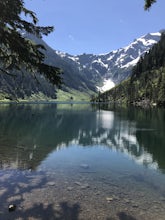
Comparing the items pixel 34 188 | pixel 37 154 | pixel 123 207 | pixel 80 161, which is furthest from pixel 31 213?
pixel 37 154

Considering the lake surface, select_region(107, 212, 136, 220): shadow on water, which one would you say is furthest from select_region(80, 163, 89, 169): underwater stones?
select_region(107, 212, 136, 220): shadow on water

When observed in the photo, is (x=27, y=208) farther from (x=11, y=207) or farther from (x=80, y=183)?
(x=80, y=183)

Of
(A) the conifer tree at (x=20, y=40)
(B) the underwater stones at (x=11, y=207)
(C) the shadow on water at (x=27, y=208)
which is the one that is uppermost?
(A) the conifer tree at (x=20, y=40)

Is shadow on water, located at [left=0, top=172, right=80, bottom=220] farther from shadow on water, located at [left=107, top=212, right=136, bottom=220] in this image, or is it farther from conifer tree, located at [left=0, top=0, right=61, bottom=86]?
conifer tree, located at [left=0, top=0, right=61, bottom=86]

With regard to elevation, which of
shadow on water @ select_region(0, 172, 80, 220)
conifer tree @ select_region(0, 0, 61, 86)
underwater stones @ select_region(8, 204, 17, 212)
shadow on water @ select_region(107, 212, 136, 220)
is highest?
conifer tree @ select_region(0, 0, 61, 86)

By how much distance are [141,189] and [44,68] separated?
14933 millimetres

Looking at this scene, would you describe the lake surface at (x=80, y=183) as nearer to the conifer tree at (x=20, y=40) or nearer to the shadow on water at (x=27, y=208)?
the shadow on water at (x=27, y=208)

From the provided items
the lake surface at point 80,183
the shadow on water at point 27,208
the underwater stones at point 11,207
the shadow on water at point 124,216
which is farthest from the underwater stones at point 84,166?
the underwater stones at point 11,207

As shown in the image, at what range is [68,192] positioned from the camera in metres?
21.8

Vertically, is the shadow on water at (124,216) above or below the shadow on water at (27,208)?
below

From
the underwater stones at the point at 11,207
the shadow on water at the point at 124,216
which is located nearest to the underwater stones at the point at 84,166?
the shadow on water at the point at 124,216

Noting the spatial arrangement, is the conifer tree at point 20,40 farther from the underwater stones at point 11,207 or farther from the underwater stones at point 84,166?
the underwater stones at point 84,166

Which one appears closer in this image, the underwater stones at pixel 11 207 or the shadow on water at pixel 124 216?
the shadow on water at pixel 124 216

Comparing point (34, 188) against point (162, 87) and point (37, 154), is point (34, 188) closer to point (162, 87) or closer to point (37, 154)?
point (37, 154)
